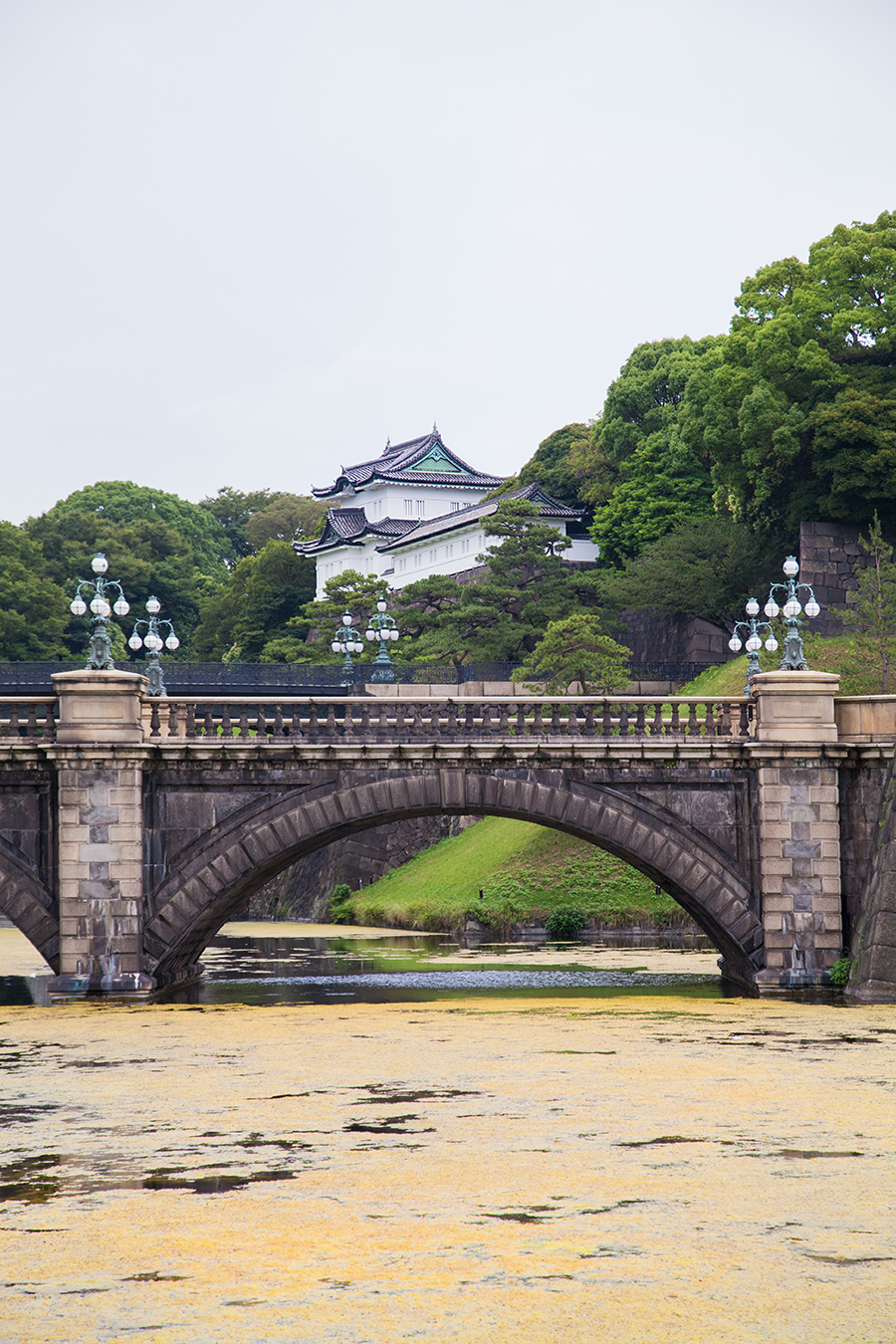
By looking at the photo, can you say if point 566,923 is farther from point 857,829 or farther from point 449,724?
point 857,829

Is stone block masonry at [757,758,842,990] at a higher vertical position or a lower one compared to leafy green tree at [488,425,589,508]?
lower

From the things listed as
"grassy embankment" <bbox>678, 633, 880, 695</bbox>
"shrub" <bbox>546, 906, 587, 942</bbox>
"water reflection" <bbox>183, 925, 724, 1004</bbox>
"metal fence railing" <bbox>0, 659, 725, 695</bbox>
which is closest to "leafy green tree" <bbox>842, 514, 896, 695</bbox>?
"grassy embankment" <bbox>678, 633, 880, 695</bbox>

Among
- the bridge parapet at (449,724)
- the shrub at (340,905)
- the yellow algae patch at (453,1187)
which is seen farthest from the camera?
the shrub at (340,905)

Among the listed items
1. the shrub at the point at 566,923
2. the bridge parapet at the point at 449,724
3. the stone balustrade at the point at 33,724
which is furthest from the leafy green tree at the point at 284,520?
the stone balustrade at the point at 33,724

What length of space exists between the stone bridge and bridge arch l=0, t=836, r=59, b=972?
0.04 meters

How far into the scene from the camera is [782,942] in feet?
84.1

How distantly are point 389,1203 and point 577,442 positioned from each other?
68.0 meters

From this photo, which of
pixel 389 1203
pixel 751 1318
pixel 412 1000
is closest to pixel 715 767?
pixel 412 1000

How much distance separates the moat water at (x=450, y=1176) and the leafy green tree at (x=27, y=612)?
51430mm

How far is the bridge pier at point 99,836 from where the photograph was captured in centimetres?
2520

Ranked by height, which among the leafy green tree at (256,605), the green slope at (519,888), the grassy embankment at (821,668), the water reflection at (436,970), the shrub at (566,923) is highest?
the leafy green tree at (256,605)

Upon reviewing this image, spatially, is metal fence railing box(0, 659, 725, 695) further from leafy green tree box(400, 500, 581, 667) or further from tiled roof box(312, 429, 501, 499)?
tiled roof box(312, 429, 501, 499)

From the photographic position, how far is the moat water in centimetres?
875

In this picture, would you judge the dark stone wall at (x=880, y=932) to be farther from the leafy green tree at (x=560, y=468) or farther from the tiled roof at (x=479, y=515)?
the leafy green tree at (x=560, y=468)
